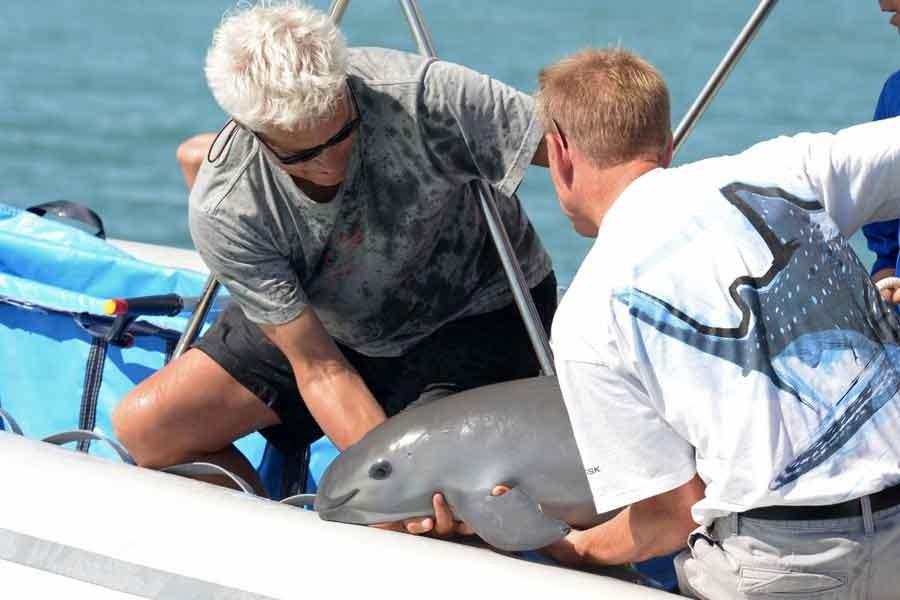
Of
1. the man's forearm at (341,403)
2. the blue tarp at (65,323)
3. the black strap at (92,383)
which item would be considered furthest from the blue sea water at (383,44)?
the man's forearm at (341,403)

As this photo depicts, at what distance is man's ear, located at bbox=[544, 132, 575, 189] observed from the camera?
171 cm

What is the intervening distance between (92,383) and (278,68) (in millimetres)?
1163

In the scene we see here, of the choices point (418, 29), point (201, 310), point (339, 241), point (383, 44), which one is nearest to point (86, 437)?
point (201, 310)

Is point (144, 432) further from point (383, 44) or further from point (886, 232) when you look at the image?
point (383, 44)

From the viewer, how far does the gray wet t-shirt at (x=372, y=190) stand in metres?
2.23

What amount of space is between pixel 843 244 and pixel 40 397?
1.96 m

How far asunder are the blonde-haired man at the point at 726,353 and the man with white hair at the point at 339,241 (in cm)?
51

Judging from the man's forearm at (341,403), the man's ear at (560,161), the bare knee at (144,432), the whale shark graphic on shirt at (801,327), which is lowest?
the bare knee at (144,432)

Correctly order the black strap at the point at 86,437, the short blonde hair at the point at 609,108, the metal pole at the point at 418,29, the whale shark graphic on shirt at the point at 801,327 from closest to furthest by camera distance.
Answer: the whale shark graphic on shirt at the point at 801,327
the short blonde hair at the point at 609,108
the black strap at the point at 86,437
the metal pole at the point at 418,29

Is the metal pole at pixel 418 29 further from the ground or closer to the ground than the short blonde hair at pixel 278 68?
closer to the ground

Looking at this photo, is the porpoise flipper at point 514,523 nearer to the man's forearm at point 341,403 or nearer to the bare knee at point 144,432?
the man's forearm at point 341,403

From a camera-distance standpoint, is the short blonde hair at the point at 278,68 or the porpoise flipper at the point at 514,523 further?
the short blonde hair at the point at 278,68

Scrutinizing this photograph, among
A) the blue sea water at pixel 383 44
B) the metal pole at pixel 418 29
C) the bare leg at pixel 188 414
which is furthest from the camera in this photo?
the blue sea water at pixel 383 44

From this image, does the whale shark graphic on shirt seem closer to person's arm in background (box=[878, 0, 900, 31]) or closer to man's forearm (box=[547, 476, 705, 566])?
man's forearm (box=[547, 476, 705, 566])
